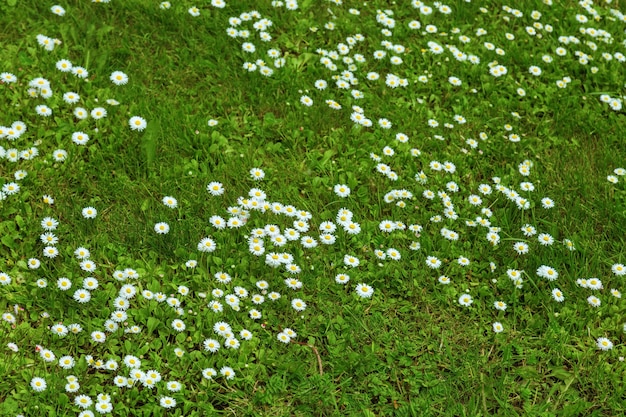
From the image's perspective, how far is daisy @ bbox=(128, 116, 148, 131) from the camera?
4.45 metres

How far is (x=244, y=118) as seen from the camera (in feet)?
15.5

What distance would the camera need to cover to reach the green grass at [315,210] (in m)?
3.48

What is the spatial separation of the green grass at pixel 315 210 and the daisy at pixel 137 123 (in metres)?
0.04

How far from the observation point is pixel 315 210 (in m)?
4.23

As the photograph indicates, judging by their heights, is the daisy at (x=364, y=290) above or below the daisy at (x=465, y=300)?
above

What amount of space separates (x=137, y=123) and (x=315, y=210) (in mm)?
1191

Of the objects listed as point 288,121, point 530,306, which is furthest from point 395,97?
point 530,306

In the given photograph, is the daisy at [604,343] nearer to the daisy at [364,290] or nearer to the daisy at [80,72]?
the daisy at [364,290]

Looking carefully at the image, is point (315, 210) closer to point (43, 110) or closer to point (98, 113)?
point (98, 113)

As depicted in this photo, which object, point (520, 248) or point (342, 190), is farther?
point (342, 190)

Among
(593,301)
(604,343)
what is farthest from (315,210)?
(604,343)

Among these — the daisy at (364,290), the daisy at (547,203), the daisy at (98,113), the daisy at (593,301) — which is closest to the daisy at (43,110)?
the daisy at (98,113)

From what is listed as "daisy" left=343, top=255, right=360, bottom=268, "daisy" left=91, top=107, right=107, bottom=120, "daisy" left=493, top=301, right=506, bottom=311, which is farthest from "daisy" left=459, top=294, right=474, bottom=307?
"daisy" left=91, top=107, right=107, bottom=120

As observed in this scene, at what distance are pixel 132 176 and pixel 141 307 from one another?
36.9 inches
